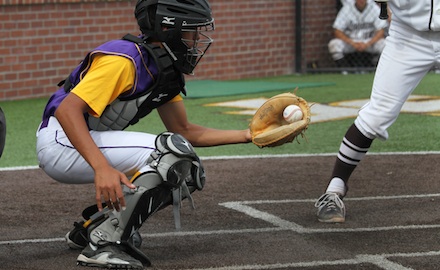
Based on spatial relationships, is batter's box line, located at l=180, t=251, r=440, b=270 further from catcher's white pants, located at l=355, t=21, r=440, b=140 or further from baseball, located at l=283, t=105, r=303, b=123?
catcher's white pants, located at l=355, t=21, r=440, b=140

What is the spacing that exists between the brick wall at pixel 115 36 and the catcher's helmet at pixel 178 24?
25.0 ft

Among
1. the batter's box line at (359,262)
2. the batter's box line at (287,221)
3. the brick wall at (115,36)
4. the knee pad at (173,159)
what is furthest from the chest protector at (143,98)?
the brick wall at (115,36)

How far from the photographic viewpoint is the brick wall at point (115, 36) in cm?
1277

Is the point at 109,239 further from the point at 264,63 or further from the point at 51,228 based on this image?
the point at 264,63

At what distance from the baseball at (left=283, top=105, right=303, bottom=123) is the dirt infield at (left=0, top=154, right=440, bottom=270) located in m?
0.67

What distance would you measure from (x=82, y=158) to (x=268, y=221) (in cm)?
141

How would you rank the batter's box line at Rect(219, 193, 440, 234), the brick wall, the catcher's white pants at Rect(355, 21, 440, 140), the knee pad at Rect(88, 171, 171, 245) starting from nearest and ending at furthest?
the knee pad at Rect(88, 171, 171, 245), the batter's box line at Rect(219, 193, 440, 234), the catcher's white pants at Rect(355, 21, 440, 140), the brick wall

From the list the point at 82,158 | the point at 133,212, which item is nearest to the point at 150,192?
the point at 133,212

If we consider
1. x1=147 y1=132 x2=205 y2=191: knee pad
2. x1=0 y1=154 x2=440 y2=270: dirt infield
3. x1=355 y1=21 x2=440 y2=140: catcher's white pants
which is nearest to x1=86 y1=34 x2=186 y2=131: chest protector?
x1=147 y1=132 x2=205 y2=191: knee pad

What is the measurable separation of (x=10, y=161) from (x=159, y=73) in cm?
373

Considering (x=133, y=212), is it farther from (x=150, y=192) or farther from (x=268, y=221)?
(x=268, y=221)

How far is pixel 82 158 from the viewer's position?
519cm

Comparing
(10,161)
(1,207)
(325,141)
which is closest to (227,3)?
(325,141)

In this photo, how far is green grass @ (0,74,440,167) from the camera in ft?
29.3
